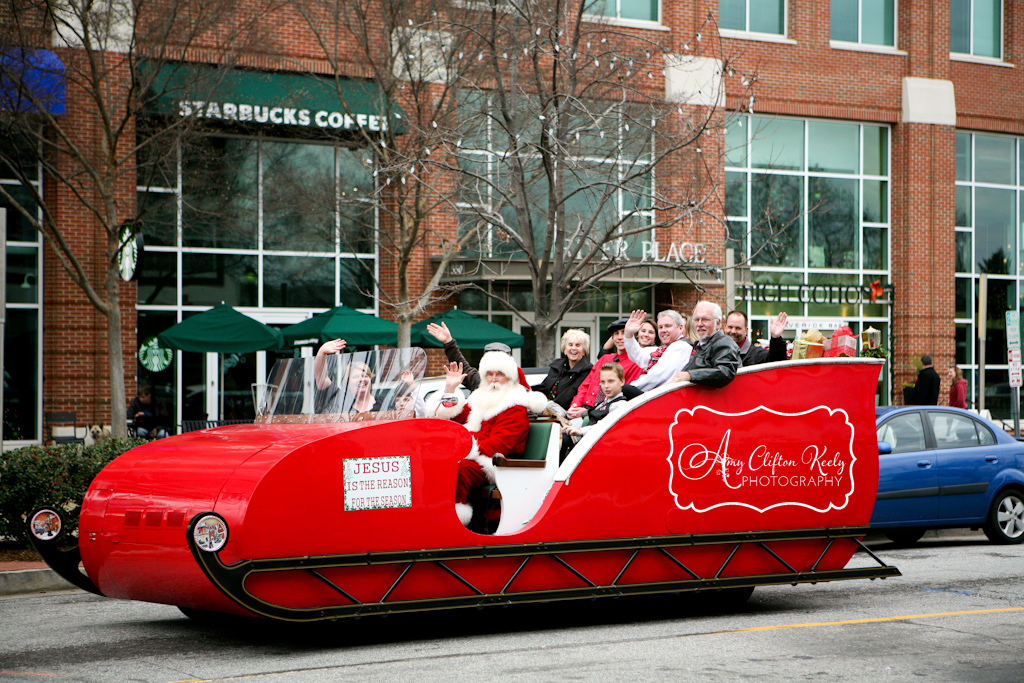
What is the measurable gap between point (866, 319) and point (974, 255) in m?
3.64

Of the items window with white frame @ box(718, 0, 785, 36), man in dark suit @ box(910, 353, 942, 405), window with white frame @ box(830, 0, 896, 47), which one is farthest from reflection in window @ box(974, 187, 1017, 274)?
man in dark suit @ box(910, 353, 942, 405)

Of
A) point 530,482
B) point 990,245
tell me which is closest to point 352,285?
point 530,482

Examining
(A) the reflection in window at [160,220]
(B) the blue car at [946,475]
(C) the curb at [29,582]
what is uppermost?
(A) the reflection in window at [160,220]

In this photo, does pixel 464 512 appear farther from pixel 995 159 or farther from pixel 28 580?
pixel 995 159

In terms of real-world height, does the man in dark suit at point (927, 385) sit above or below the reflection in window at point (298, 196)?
below

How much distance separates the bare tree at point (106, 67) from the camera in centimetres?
1502

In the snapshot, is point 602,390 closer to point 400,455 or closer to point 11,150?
point 400,455

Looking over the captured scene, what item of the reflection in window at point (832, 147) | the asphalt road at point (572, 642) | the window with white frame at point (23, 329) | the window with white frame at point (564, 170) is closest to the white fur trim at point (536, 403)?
the asphalt road at point (572, 642)

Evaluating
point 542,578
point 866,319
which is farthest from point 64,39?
point 866,319

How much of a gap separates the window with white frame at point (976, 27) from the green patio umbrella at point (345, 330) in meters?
18.3

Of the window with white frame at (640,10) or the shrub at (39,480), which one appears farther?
the window with white frame at (640,10)

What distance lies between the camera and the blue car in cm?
1196

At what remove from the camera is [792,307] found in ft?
86.9

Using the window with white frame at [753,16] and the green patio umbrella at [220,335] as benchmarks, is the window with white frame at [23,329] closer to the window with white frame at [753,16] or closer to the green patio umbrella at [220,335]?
the green patio umbrella at [220,335]
